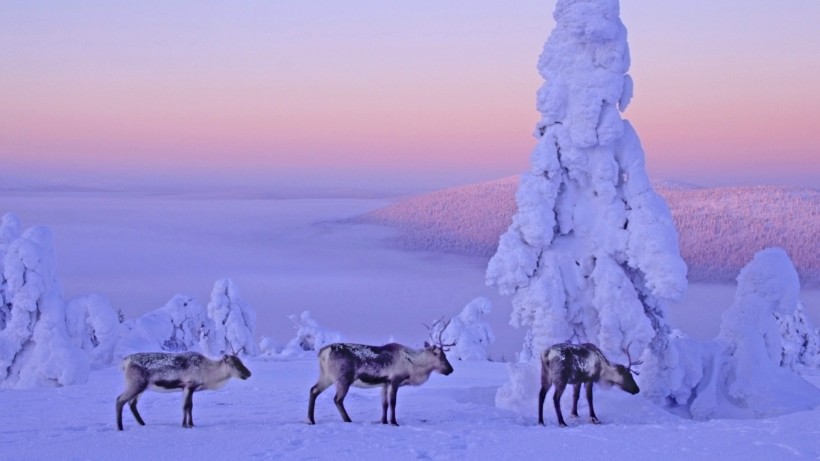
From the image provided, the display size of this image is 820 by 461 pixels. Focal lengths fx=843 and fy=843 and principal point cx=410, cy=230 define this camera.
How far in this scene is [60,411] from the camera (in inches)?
623

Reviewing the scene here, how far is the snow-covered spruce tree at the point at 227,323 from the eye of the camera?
3847 centimetres

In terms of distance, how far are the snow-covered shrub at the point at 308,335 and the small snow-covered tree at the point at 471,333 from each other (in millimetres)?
6145

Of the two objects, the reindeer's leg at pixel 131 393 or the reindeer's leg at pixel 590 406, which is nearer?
the reindeer's leg at pixel 131 393

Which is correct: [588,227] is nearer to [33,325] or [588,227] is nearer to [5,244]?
[33,325]

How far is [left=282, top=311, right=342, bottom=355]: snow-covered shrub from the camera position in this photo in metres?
42.4

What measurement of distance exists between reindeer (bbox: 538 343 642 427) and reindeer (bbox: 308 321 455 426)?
67.8 inches

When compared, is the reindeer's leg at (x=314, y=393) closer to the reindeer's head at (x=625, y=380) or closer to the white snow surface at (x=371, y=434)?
the white snow surface at (x=371, y=434)

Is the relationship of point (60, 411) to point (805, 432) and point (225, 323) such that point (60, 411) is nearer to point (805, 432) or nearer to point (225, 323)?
point (805, 432)

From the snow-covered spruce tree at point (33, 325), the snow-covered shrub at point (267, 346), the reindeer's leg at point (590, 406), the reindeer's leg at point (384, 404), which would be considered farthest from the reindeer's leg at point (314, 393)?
the snow-covered shrub at point (267, 346)

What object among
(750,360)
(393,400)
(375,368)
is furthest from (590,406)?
(750,360)

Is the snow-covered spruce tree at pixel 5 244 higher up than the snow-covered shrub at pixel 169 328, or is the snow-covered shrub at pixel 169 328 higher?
the snow-covered spruce tree at pixel 5 244

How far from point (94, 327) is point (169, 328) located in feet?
31.3

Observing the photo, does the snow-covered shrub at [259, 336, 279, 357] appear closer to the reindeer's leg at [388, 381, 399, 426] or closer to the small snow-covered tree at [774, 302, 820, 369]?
the small snow-covered tree at [774, 302, 820, 369]

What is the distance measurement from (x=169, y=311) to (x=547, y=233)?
77.2 feet
